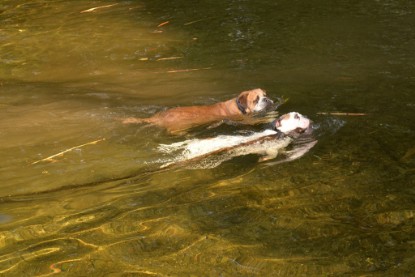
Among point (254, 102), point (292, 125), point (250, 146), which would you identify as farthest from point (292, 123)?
point (254, 102)

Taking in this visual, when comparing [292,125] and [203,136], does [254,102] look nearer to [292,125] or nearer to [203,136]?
[203,136]

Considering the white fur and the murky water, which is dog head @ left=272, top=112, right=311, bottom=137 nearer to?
the white fur

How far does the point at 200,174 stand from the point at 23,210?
71.9 inches

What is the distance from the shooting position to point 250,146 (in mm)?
7414

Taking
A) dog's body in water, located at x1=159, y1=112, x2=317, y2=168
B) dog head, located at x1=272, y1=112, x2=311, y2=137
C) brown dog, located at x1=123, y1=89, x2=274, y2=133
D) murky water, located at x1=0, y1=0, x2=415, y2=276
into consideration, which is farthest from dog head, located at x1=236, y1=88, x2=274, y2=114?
dog head, located at x1=272, y1=112, x2=311, y2=137

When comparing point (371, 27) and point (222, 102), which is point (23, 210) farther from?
point (371, 27)

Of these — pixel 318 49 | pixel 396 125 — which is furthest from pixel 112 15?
pixel 396 125

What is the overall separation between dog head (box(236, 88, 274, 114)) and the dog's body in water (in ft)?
2.35

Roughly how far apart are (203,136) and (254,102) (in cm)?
98

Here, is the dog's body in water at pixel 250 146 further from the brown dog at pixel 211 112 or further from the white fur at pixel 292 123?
the brown dog at pixel 211 112

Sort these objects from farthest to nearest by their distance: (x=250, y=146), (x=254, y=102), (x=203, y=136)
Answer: (x=254, y=102) < (x=203, y=136) < (x=250, y=146)

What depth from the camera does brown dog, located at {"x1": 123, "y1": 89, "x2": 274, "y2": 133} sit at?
27.8ft

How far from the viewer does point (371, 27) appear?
12.6m

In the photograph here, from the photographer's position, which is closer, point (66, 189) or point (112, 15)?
point (66, 189)
